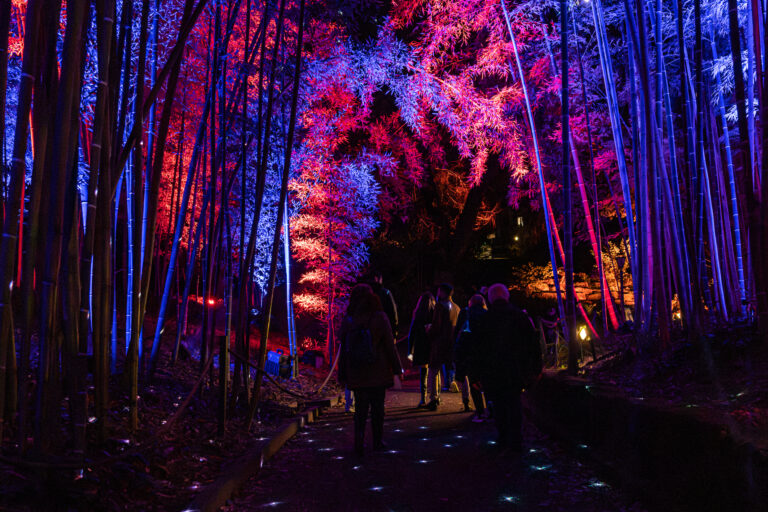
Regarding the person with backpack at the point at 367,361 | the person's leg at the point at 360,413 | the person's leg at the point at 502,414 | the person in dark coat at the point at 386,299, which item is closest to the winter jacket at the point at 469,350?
the person's leg at the point at 502,414

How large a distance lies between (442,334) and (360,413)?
6.88 ft

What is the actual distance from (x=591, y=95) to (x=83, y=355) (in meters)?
8.12

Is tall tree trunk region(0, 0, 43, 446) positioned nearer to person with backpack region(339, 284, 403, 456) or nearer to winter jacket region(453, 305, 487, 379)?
person with backpack region(339, 284, 403, 456)

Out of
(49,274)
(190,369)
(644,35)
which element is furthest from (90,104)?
(644,35)

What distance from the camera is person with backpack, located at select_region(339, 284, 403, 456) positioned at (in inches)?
166

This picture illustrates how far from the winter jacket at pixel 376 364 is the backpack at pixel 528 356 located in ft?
2.80

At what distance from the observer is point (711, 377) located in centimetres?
374

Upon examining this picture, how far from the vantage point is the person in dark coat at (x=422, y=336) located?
638cm

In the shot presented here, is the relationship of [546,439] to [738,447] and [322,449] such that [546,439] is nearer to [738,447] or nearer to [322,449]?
[322,449]

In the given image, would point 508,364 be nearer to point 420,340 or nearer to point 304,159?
Answer: point 420,340

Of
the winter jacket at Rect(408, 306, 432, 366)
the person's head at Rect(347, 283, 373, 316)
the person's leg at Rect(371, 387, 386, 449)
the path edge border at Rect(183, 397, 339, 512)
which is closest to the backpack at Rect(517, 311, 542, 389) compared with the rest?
the person's leg at Rect(371, 387, 386, 449)

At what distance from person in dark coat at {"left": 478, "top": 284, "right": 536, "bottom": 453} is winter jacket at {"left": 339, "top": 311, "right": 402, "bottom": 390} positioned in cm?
65

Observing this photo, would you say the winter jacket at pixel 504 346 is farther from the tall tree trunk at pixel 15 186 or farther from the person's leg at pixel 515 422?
the tall tree trunk at pixel 15 186

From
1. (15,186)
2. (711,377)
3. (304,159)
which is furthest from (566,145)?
(304,159)
